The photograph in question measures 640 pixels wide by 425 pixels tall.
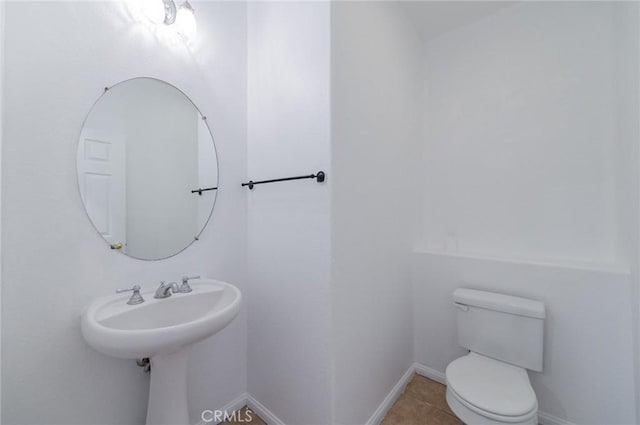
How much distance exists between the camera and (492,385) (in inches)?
45.8

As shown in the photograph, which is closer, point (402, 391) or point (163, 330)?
point (163, 330)

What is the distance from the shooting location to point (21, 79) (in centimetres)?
81

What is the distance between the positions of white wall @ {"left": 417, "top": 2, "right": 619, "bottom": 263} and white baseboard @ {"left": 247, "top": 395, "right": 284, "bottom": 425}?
4.79 ft

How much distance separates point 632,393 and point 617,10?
6.47 ft

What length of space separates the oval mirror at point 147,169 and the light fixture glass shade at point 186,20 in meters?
0.27

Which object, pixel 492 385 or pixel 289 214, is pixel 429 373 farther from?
pixel 289 214

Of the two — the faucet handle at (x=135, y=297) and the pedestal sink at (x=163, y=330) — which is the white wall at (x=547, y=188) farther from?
the faucet handle at (x=135, y=297)

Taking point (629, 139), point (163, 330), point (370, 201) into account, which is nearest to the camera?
point (163, 330)

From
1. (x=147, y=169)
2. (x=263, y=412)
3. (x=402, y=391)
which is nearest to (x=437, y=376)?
(x=402, y=391)

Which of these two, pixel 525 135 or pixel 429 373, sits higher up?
pixel 525 135

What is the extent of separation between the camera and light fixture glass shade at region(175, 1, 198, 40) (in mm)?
1147

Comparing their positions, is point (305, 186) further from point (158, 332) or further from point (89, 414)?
point (89, 414)

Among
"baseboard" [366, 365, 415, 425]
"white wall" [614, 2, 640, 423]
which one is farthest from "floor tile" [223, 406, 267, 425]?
"white wall" [614, 2, 640, 423]

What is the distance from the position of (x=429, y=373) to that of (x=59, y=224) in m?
2.25
